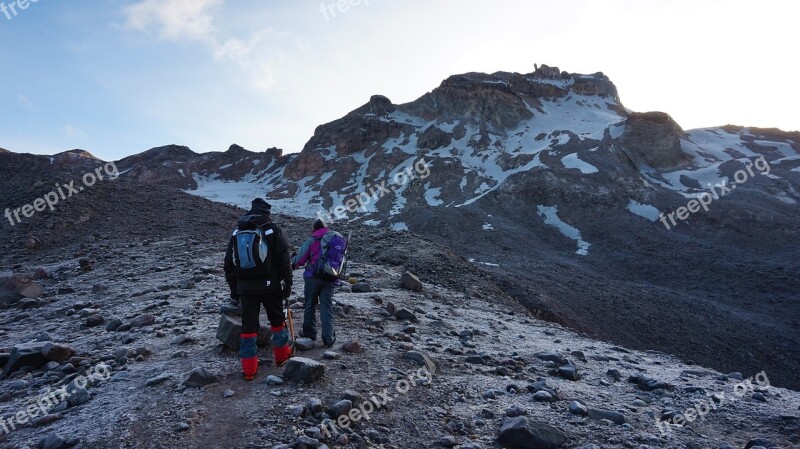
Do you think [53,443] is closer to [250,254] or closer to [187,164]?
[250,254]

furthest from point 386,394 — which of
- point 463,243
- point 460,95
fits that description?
point 460,95

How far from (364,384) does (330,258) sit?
95.0 inches

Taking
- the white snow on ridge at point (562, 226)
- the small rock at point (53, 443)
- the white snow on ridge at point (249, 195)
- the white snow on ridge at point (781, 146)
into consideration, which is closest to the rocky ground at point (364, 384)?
the small rock at point (53, 443)

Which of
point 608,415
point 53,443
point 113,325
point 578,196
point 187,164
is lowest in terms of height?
point 608,415

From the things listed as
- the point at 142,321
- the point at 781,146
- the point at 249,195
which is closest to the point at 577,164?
the point at 781,146

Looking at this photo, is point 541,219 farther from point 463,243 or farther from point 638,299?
point 638,299

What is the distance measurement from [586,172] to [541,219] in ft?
37.9

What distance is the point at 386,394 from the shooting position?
566 centimetres

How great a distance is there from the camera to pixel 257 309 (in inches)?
246

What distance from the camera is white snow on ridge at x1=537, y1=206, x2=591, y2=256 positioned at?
1608 inches

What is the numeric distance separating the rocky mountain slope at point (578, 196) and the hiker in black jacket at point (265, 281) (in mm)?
16557

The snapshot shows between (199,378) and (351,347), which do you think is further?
(351,347)

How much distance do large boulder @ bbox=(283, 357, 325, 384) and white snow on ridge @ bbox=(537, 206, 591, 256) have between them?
3774 cm

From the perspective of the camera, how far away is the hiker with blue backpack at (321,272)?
743 centimetres
